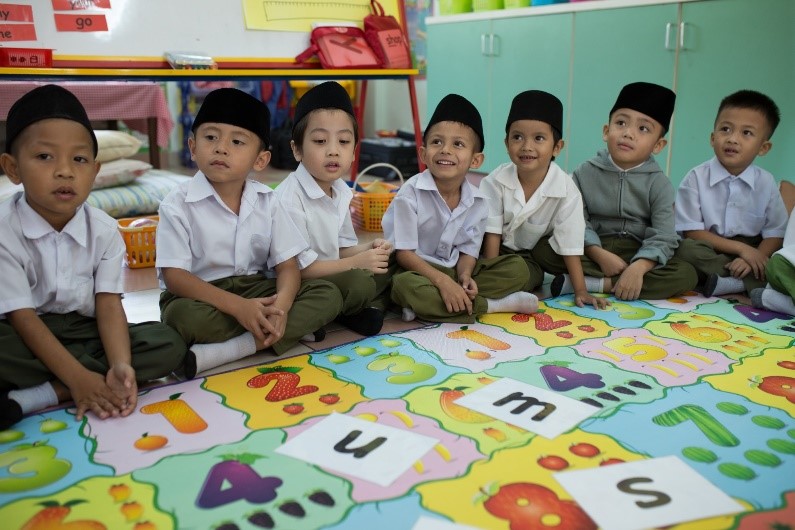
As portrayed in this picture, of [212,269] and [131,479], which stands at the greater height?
[212,269]

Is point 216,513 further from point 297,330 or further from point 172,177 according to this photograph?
point 172,177

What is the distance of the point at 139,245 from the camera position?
2490 millimetres

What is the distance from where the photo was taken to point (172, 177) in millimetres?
3471

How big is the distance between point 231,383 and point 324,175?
63cm

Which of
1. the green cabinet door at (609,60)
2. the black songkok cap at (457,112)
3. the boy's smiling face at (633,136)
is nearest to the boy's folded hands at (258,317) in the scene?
the black songkok cap at (457,112)

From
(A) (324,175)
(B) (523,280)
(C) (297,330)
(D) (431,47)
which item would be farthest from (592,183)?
(D) (431,47)

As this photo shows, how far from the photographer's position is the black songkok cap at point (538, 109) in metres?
2.09

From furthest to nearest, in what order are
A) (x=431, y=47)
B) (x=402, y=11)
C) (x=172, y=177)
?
(x=431, y=47) < (x=172, y=177) < (x=402, y=11)

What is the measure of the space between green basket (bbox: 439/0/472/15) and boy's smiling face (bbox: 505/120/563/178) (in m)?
2.53

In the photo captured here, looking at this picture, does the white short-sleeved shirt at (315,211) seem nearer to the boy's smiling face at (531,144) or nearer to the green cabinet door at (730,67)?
the boy's smiling face at (531,144)

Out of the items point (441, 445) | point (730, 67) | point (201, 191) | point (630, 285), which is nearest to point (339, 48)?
point (201, 191)

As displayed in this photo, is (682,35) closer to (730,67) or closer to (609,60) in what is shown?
(730,67)

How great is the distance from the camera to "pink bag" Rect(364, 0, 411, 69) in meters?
2.96

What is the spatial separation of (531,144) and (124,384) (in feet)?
4.27
